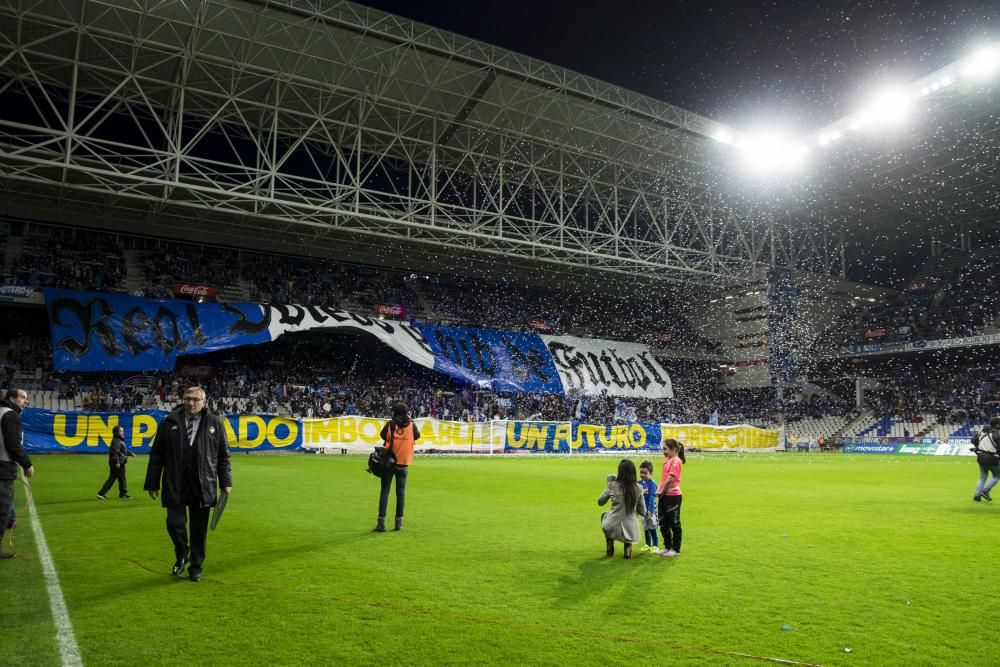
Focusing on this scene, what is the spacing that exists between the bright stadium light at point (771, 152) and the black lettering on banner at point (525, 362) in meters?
16.7

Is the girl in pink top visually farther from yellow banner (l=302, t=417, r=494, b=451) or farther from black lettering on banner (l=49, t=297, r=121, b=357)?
black lettering on banner (l=49, t=297, r=121, b=357)

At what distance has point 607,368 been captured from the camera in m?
46.2

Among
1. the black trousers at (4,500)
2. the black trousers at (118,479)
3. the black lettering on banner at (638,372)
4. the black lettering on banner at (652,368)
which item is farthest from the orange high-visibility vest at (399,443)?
the black lettering on banner at (652,368)

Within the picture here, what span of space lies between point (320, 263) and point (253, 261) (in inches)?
157

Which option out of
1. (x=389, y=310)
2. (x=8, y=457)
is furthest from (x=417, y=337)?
(x=8, y=457)

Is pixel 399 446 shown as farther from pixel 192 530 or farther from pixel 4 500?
pixel 4 500

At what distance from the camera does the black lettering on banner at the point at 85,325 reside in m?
30.4

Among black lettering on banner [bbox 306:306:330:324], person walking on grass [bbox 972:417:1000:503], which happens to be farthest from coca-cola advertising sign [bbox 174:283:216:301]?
person walking on grass [bbox 972:417:1000:503]

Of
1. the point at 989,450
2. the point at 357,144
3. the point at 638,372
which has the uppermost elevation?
the point at 357,144

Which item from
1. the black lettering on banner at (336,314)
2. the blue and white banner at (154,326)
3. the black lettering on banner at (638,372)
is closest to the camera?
the blue and white banner at (154,326)

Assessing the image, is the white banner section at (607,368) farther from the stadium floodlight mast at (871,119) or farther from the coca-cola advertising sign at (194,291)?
the coca-cola advertising sign at (194,291)

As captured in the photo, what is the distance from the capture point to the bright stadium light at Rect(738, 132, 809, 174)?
109ft

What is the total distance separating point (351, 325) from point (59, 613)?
32.2 m

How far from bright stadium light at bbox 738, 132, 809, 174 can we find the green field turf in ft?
81.2
